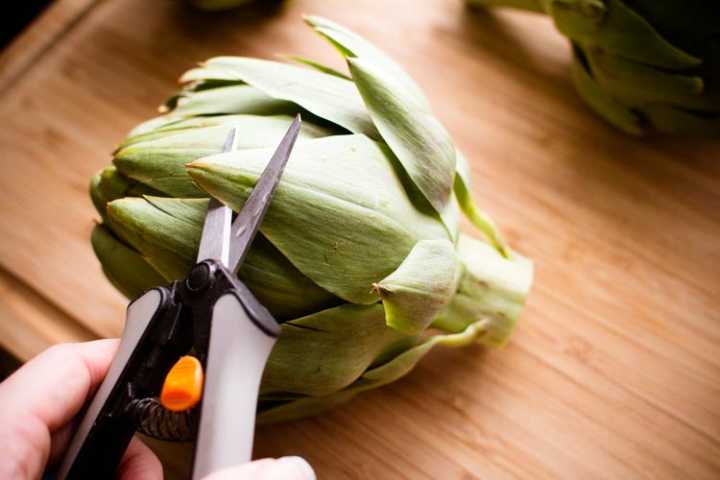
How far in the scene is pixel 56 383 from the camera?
1.84 ft

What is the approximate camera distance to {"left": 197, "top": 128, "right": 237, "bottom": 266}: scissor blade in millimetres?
535

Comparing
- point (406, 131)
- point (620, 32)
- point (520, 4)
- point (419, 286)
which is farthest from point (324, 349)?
point (520, 4)

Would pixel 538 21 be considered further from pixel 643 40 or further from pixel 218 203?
pixel 218 203

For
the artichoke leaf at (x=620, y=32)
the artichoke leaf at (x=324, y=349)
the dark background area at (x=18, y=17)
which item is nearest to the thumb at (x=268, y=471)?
the artichoke leaf at (x=324, y=349)

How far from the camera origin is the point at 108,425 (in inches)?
20.8

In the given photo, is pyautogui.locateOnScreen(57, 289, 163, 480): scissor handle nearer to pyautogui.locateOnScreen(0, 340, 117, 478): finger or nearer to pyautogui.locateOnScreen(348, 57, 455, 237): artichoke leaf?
pyautogui.locateOnScreen(0, 340, 117, 478): finger

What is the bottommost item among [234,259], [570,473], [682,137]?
[570,473]

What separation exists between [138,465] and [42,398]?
10 centimetres

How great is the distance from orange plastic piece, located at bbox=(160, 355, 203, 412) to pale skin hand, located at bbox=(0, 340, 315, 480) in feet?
0.24

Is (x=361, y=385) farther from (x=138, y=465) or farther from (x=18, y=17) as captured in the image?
(x=18, y=17)

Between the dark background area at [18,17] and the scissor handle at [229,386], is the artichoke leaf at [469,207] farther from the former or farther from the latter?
the dark background area at [18,17]

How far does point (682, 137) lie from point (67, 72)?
2.72 ft

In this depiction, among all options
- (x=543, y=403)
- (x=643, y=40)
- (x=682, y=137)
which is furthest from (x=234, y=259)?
(x=682, y=137)

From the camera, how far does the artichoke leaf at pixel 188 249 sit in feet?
1.85
